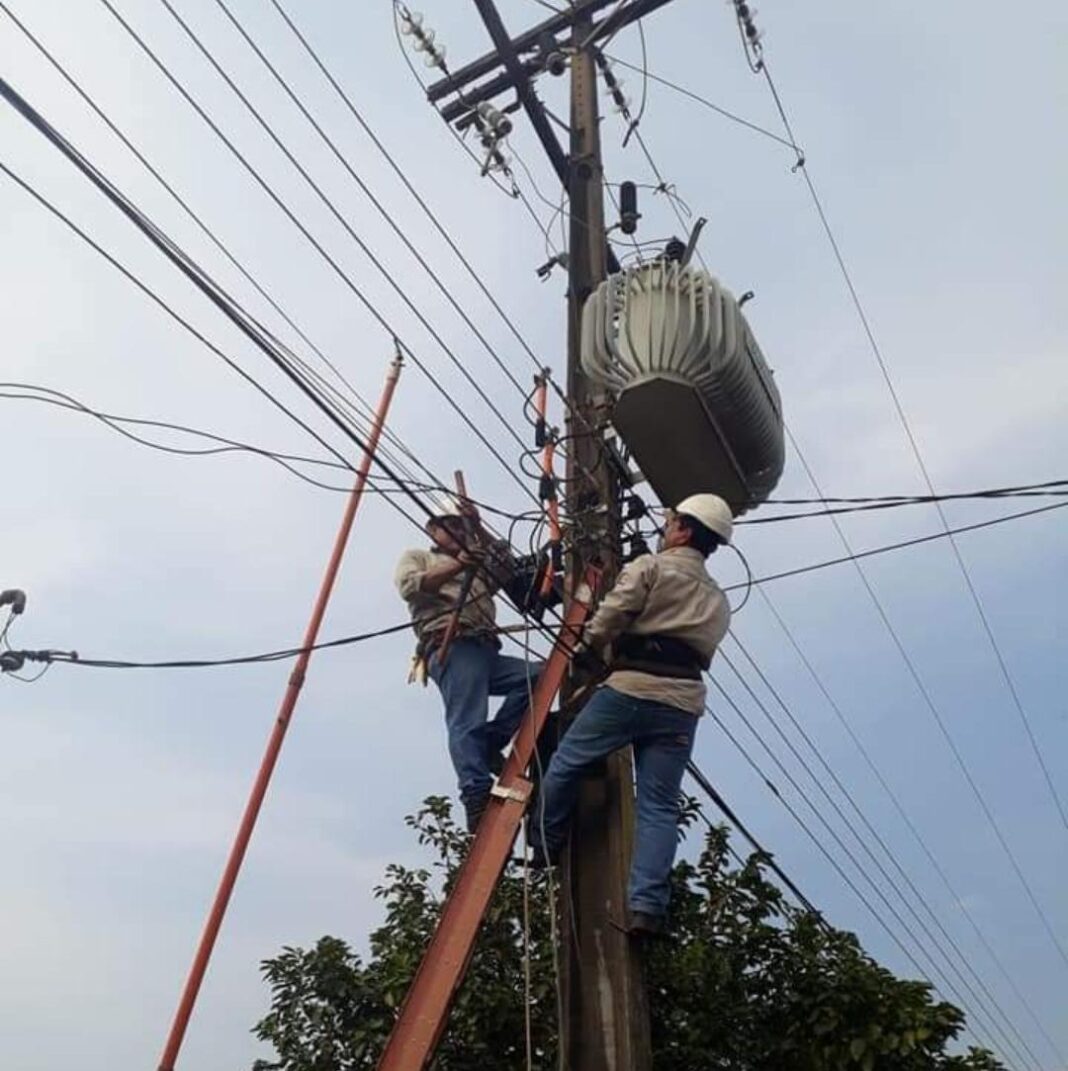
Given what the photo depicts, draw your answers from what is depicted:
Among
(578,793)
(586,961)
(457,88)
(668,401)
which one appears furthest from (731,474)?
(457,88)

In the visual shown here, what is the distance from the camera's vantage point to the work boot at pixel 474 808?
474 cm

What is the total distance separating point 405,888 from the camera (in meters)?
7.08

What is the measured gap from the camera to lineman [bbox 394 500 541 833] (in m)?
4.92

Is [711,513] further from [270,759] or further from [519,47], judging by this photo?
[519,47]

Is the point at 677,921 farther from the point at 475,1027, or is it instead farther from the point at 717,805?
the point at 475,1027

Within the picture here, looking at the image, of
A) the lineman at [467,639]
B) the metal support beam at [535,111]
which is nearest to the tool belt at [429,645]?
the lineman at [467,639]

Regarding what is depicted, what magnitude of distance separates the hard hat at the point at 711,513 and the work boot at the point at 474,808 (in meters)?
1.45

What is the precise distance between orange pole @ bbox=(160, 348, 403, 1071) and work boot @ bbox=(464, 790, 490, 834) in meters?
0.81

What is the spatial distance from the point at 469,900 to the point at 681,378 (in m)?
2.45

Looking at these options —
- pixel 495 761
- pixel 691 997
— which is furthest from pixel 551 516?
pixel 691 997

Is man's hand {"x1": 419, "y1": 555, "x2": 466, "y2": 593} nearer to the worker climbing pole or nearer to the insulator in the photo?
the worker climbing pole

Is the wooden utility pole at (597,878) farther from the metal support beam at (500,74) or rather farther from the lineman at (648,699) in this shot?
the metal support beam at (500,74)

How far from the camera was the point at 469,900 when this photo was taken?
13.9 feet

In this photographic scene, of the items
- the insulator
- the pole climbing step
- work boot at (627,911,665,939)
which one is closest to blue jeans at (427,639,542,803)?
the pole climbing step
